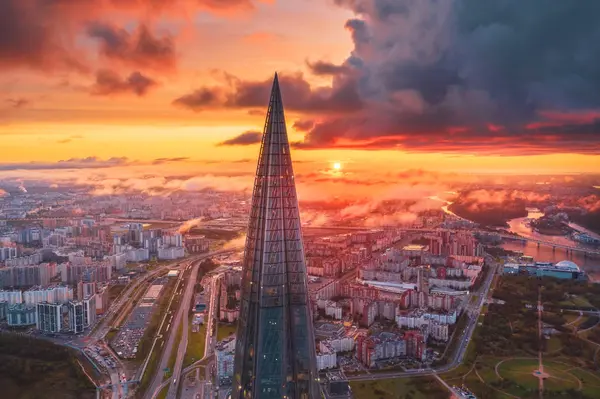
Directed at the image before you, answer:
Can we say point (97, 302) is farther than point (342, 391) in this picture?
Yes

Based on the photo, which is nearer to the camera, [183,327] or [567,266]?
[183,327]

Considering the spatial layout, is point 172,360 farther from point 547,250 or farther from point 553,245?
point 553,245

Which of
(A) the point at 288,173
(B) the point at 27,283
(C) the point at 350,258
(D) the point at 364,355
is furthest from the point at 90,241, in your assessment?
(A) the point at 288,173

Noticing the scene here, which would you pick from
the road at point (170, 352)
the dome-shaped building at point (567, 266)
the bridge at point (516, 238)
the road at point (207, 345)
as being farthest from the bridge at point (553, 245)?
the road at point (170, 352)

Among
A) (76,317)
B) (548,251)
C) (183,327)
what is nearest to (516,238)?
(548,251)

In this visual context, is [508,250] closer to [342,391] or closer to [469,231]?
[469,231]

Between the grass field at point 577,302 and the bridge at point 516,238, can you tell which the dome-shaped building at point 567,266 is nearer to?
the grass field at point 577,302

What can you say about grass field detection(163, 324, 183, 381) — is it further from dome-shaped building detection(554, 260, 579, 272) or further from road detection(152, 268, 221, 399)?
dome-shaped building detection(554, 260, 579, 272)

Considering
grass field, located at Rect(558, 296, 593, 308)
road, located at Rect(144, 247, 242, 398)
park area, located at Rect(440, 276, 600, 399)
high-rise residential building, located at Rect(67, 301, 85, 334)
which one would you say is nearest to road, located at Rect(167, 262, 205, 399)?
road, located at Rect(144, 247, 242, 398)
